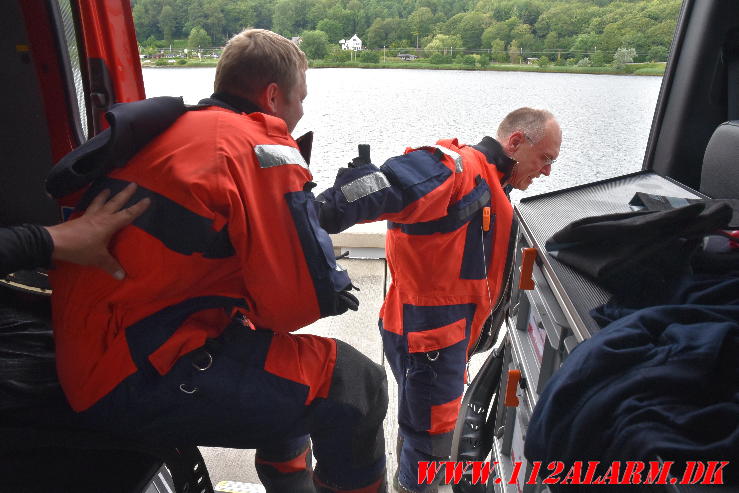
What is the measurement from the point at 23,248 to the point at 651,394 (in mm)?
1098

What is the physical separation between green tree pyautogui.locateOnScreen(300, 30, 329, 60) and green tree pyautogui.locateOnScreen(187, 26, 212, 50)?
17.9 inches

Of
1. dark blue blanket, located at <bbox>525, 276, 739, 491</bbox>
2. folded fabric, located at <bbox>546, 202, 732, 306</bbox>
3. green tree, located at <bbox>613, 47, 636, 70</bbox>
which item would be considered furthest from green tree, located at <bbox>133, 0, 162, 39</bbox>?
dark blue blanket, located at <bbox>525, 276, 739, 491</bbox>

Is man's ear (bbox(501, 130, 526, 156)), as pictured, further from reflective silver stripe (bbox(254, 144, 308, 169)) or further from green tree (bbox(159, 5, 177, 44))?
green tree (bbox(159, 5, 177, 44))

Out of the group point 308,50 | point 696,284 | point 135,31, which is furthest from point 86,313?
point 308,50

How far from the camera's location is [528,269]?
1486mm

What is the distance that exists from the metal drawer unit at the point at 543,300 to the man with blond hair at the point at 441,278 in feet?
0.74

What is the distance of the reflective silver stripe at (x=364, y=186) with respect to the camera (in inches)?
64.8

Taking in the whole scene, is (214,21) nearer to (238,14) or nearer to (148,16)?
(238,14)

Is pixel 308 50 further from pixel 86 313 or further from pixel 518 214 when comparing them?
pixel 86 313

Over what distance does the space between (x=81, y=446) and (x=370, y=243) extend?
122 inches

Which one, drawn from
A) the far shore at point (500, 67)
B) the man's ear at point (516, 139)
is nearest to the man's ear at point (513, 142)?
the man's ear at point (516, 139)

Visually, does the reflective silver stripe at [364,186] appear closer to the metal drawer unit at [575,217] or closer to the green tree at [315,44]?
the metal drawer unit at [575,217]

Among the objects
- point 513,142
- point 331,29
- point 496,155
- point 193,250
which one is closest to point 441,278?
point 496,155

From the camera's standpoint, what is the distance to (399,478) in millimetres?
2242
